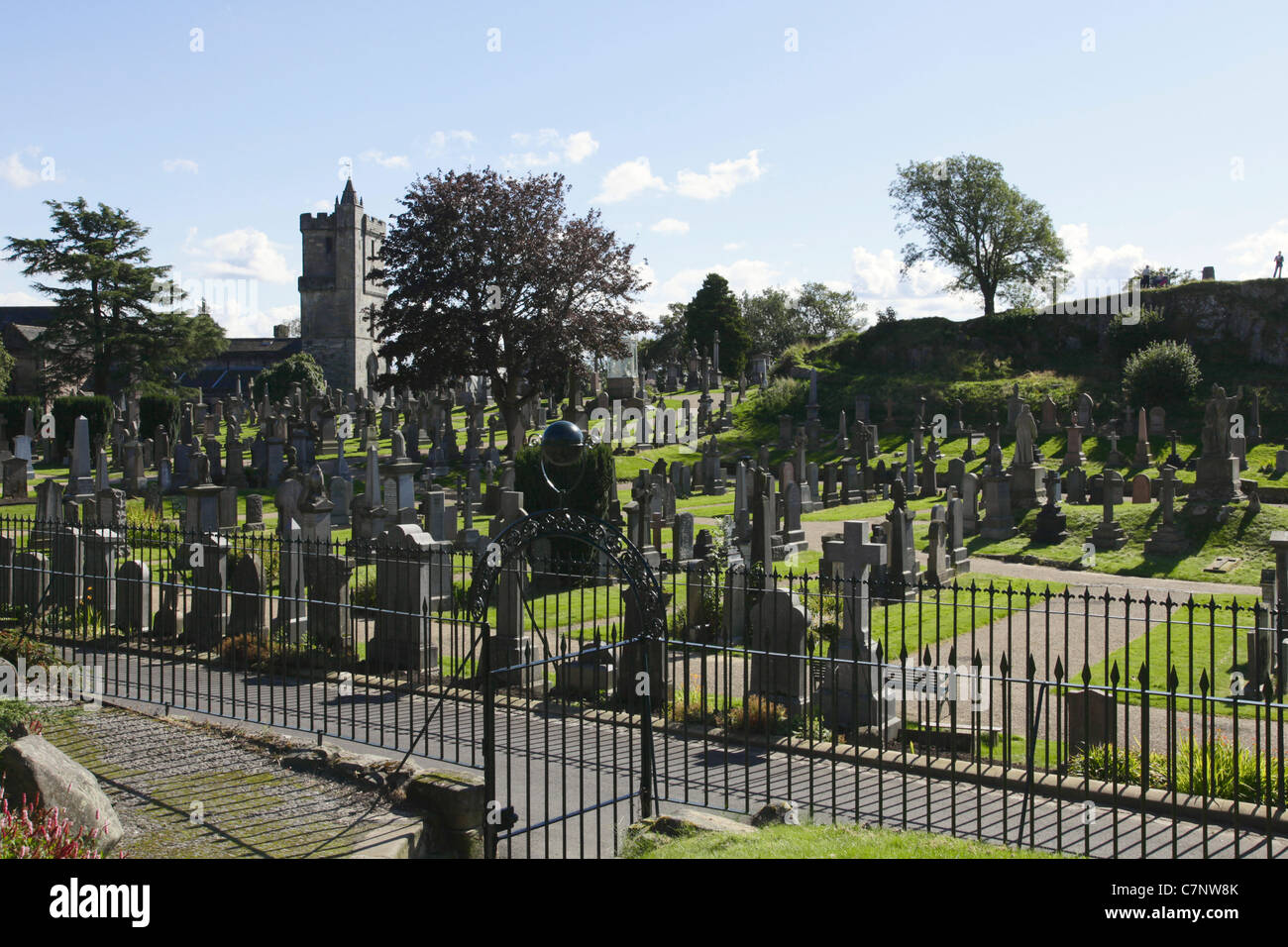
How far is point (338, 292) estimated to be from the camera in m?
79.9

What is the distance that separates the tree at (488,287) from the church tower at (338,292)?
41011 mm

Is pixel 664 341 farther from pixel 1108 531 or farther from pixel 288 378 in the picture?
pixel 1108 531

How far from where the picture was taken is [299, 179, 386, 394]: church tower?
7956 cm

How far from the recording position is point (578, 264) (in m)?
39.6

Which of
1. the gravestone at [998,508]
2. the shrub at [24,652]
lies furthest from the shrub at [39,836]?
the gravestone at [998,508]

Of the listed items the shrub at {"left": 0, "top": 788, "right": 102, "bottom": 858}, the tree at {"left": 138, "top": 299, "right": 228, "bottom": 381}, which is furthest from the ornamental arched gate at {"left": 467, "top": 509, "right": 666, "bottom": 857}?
the tree at {"left": 138, "top": 299, "right": 228, "bottom": 381}

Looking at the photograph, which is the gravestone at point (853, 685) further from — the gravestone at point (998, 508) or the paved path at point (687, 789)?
the gravestone at point (998, 508)

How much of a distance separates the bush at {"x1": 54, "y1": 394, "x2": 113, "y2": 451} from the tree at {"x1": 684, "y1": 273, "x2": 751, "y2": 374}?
39.5 meters

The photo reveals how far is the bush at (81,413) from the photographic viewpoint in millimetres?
40281

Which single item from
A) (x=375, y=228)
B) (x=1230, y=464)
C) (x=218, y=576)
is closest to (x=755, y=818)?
(x=218, y=576)

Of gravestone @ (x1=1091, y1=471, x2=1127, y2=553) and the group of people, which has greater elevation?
the group of people

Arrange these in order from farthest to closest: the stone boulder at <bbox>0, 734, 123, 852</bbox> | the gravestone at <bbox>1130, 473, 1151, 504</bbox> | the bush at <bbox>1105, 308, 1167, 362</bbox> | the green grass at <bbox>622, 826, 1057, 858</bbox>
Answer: the bush at <bbox>1105, 308, 1167, 362</bbox>, the gravestone at <bbox>1130, 473, 1151, 504</bbox>, the stone boulder at <bbox>0, 734, 123, 852</bbox>, the green grass at <bbox>622, 826, 1057, 858</bbox>

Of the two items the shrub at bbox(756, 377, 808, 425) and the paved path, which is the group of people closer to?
the shrub at bbox(756, 377, 808, 425)

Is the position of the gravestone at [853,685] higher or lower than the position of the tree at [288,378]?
lower
